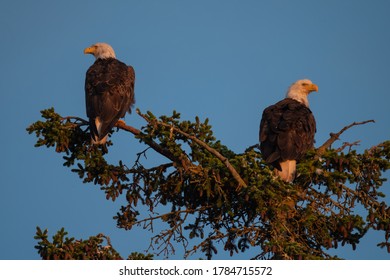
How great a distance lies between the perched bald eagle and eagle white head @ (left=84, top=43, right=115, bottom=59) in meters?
0.68

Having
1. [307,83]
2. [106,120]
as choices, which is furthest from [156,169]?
[307,83]

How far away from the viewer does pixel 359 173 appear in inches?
396

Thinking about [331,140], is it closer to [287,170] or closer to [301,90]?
[287,170]

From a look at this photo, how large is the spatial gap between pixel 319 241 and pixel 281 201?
2.97 feet

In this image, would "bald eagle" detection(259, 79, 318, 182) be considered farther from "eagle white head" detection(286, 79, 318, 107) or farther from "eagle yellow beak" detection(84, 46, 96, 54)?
"eagle yellow beak" detection(84, 46, 96, 54)

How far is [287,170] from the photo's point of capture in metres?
11.3

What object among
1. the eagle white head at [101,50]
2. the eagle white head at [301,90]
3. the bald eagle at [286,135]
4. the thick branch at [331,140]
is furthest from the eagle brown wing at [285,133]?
the eagle white head at [101,50]

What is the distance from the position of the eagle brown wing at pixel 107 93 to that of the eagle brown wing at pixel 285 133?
2.18 metres

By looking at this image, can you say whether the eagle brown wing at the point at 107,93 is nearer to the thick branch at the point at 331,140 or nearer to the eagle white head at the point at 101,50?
the eagle white head at the point at 101,50

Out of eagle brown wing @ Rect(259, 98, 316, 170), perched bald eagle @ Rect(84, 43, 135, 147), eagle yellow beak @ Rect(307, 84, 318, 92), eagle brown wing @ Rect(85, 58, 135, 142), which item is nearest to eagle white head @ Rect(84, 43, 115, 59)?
perched bald eagle @ Rect(84, 43, 135, 147)

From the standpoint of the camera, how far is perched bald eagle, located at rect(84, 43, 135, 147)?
453 inches

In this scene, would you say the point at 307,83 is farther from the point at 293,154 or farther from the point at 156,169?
the point at 156,169

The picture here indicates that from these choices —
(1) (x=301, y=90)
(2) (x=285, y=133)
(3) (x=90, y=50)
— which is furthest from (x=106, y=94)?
(1) (x=301, y=90)

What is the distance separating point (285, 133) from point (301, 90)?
8.74 feet
